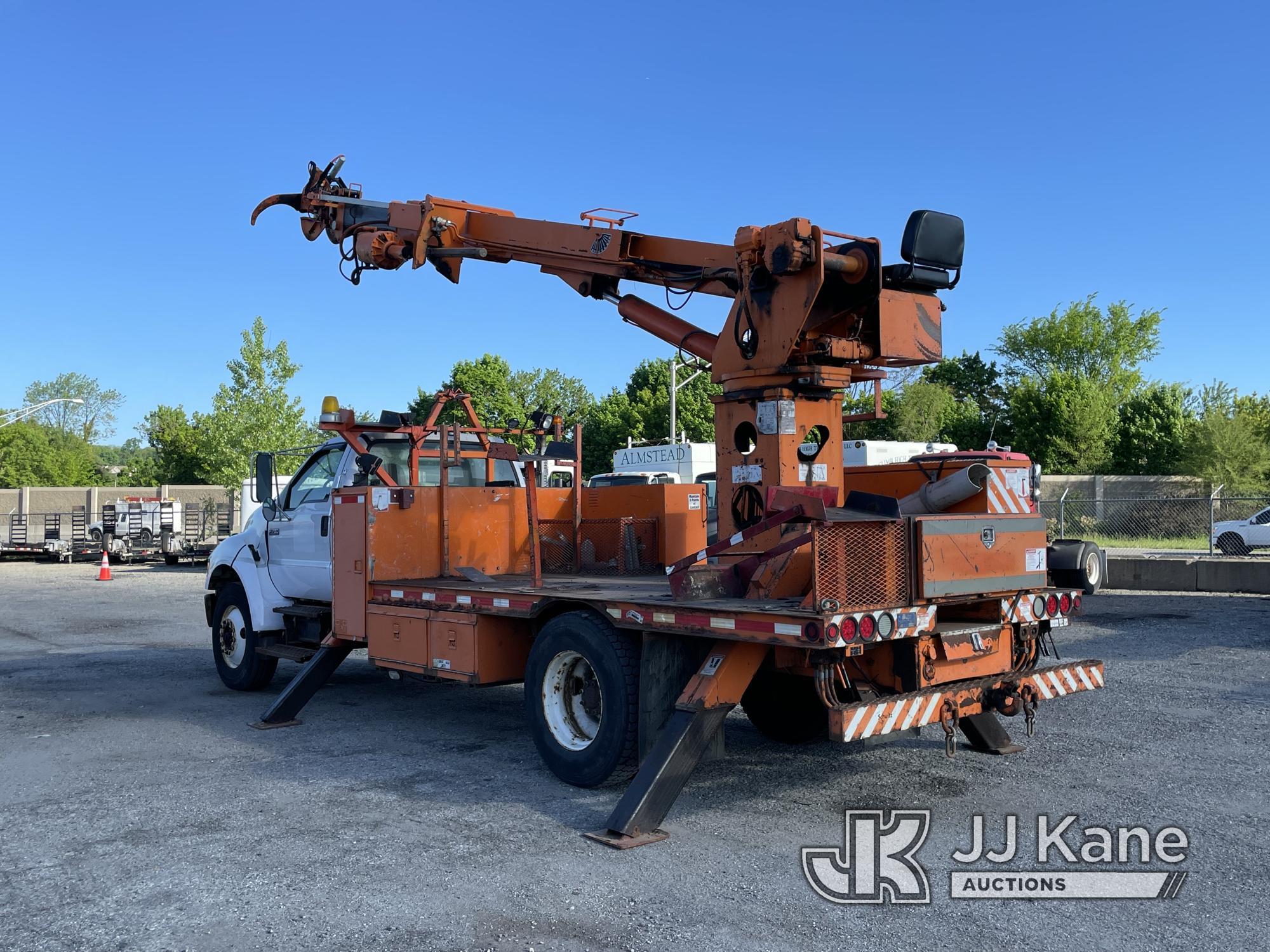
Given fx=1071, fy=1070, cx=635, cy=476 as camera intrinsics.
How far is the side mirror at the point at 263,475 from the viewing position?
31.1ft

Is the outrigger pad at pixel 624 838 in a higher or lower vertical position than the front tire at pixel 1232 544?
lower

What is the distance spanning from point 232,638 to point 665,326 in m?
5.32

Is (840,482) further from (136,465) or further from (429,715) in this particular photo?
(136,465)

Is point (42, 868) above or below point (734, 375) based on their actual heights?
below

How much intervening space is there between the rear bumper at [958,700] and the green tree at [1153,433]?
47332 mm

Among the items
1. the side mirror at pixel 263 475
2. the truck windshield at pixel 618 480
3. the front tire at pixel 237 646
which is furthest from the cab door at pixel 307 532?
the truck windshield at pixel 618 480

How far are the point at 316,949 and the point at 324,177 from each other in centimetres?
831

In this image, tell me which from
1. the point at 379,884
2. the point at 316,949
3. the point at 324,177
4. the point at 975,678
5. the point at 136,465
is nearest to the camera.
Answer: the point at 316,949

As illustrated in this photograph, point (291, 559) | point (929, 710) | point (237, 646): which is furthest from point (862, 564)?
point (237, 646)

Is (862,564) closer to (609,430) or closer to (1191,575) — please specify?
(1191,575)

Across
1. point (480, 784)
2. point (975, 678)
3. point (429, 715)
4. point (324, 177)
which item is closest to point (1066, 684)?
point (975, 678)

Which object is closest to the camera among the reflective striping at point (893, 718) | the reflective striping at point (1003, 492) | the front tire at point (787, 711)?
the reflective striping at point (893, 718)

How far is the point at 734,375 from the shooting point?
7.76m

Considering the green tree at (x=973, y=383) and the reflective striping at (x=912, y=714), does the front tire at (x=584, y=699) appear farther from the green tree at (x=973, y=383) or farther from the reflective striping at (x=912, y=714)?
the green tree at (x=973, y=383)
